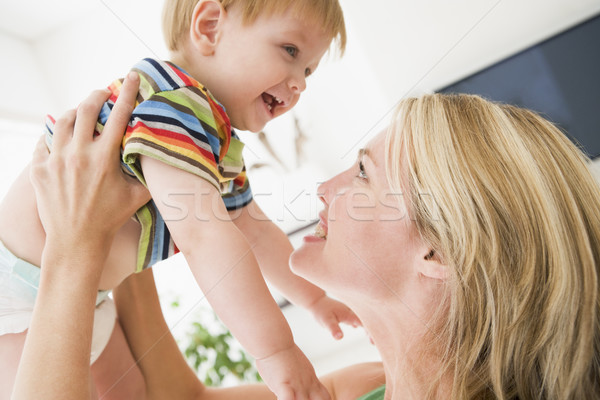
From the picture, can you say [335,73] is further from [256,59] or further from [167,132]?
[167,132]

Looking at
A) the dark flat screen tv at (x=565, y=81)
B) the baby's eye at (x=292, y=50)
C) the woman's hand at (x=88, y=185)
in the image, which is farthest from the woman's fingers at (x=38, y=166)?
the dark flat screen tv at (x=565, y=81)

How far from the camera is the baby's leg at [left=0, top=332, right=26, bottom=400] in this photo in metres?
0.84

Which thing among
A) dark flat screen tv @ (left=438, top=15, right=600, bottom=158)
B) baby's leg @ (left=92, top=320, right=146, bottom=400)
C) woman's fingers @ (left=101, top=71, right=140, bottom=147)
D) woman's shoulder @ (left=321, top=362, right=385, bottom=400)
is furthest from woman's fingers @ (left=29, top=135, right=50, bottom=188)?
dark flat screen tv @ (left=438, top=15, right=600, bottom=158)

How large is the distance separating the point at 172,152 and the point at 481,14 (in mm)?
1887

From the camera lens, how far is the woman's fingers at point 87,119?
2.70 ft

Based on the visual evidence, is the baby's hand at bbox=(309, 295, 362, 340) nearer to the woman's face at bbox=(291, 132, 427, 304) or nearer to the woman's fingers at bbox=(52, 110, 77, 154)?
the woman's face at bbox=(291, 132, 427, 304)

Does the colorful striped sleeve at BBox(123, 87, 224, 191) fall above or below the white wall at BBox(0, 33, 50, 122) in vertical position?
below

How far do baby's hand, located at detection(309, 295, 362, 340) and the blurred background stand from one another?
69 centimetres

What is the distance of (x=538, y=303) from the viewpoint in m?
0.73

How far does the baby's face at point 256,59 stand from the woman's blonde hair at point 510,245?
1.11ft

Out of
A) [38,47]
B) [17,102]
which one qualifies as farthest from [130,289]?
[38,47]

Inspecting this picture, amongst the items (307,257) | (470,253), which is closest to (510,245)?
(470,253)

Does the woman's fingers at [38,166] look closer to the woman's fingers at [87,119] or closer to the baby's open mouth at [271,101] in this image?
the woman's fingers at [87,119]

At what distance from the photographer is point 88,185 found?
80 centimetres
